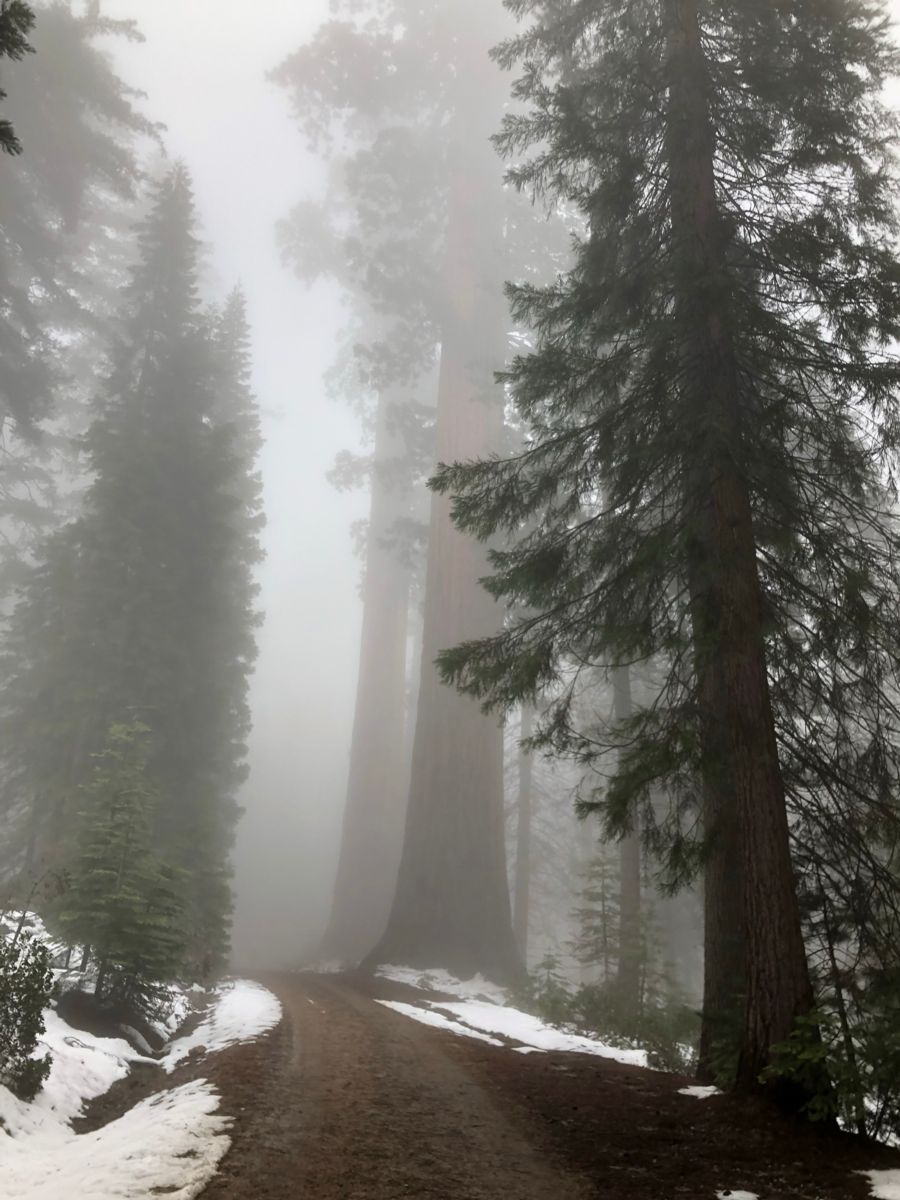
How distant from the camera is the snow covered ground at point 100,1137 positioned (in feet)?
12.4

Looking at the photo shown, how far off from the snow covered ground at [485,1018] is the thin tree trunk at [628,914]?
195cm

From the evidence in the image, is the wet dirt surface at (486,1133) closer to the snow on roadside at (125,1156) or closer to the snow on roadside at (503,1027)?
the snow on roadside at (125,1156)

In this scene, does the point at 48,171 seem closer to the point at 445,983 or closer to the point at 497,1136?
the point at 445,983

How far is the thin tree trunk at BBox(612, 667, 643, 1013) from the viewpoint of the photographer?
12.4 metres

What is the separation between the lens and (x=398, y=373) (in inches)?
901

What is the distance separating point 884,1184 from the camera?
3959 mm

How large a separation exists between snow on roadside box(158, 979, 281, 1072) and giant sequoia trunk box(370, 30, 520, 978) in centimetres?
449

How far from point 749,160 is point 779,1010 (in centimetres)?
783

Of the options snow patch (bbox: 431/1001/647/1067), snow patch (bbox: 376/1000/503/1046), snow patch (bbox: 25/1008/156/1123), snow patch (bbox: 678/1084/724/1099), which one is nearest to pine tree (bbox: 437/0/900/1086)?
snow patch (bbox: 678/1084/724/1099)

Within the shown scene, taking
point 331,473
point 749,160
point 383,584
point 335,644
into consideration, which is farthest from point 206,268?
point 749,160

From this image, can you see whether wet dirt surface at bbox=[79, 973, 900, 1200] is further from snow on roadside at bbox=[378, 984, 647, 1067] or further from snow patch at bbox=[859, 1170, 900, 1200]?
snow on roadside at bbox=[378, 984, 647, 1067]

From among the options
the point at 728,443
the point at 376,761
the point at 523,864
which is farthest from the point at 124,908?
the point at 376,761

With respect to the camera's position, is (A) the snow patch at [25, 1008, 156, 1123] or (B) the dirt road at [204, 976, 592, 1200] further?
(A) the snow patch at [25, 1008, 156, 1123]

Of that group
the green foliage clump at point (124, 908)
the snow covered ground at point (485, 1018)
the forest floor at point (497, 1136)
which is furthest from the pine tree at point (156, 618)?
the forest floor at point (497, 1136)
